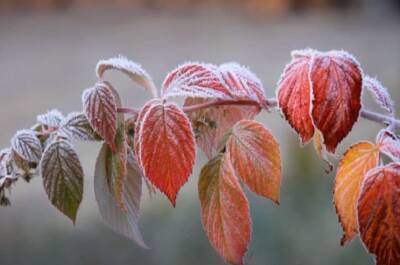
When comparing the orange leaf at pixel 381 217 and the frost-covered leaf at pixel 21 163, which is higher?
the frost-covered leaf at pixel 21 163

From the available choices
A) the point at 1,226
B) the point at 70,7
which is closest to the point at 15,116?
the point at 1,226

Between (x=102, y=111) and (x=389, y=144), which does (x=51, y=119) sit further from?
(x=389, y=144)

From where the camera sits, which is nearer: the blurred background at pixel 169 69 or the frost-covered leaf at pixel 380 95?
the frost-covered leaf at pixel 380 95

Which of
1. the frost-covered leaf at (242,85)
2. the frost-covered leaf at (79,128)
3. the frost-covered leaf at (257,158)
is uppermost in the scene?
the frost-covered leaf at (242,85)

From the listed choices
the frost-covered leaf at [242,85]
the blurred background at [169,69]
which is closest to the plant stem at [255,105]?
the frost-covered leaf at [242,85]

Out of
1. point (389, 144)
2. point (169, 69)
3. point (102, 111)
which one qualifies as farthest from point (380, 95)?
point (169, 69)

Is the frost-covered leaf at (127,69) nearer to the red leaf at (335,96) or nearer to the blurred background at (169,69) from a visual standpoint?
the red leaf at (335,96)
